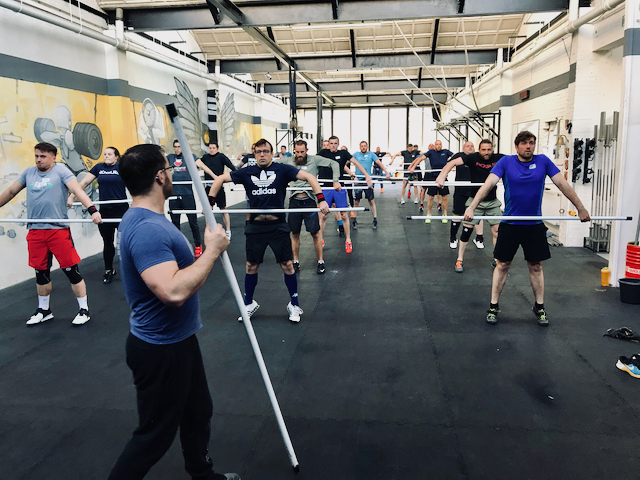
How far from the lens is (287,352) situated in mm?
3572

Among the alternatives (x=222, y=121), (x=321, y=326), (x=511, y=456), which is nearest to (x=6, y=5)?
(x=321, y=326)

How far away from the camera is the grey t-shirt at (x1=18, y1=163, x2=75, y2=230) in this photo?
405 centimetres

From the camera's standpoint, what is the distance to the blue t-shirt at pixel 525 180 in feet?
12.7

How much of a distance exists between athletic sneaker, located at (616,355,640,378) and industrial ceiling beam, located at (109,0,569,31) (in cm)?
562

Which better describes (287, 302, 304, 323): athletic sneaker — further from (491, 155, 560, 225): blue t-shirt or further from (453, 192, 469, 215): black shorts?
(453, 192, 469, 215): black shorts

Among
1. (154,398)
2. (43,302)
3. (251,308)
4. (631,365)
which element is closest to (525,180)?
(631,365)

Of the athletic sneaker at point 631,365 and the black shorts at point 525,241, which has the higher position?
the black shorts at point 525,241

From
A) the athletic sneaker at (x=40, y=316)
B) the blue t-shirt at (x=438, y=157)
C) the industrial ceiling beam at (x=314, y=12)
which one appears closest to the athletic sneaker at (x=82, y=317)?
the athletic sneaker at (x=40, y=316)

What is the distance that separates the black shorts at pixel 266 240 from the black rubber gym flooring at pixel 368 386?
626 mm

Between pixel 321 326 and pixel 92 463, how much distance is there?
84.5 inches

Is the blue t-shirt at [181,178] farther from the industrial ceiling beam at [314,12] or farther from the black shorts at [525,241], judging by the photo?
the black shorts at [525,241]

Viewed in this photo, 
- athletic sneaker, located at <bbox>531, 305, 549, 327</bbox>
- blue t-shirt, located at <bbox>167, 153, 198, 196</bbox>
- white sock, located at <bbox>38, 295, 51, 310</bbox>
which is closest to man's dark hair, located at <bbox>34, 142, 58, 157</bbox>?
A: white sock, located at <bbox>38, 295, 51, 310</bbox>

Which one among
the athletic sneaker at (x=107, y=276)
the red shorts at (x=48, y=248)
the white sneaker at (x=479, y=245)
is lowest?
the athletic sneaker at (x=107, y=276)

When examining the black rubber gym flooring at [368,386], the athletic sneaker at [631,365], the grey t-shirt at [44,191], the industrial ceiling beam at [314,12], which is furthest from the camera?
the industrial ceiling beam at [314,12]
